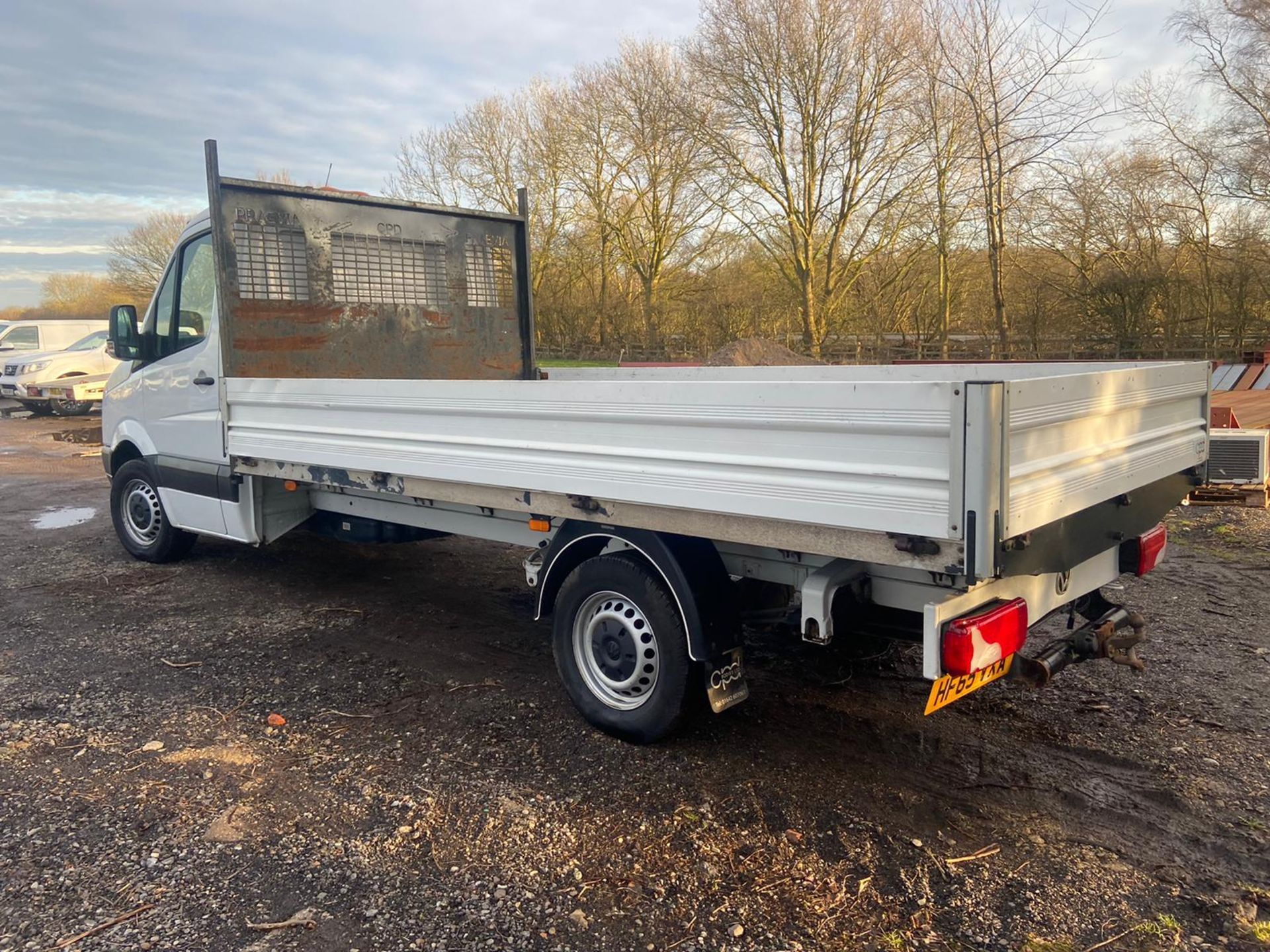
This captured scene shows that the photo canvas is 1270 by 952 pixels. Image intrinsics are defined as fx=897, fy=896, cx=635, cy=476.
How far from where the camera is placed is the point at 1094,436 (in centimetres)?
313

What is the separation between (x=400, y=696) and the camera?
4402mm

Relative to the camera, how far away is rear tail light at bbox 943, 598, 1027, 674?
2.77 meters

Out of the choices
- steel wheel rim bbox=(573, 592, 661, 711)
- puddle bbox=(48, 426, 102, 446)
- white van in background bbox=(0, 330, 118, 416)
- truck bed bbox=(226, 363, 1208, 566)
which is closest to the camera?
truck bed bbox=(226, 363, 1208, 566)

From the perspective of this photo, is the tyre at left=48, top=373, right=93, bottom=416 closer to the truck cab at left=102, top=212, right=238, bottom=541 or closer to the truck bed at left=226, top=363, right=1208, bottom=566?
the truck cab at left=102, top=212, right=238, bottom=541

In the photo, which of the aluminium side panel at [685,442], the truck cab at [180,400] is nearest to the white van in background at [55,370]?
the truck cab at [180,400]

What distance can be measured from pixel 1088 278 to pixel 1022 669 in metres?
23.5

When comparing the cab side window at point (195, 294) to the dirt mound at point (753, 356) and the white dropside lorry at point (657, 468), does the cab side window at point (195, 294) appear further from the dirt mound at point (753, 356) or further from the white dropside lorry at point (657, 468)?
the dirt mound at point (753, 356)

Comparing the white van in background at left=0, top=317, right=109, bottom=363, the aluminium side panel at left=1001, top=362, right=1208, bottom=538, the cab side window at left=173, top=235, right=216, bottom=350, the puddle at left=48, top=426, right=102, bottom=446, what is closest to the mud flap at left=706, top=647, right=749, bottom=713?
the aluminium side panel at left=1001, top=362, right=1208, bottom=538

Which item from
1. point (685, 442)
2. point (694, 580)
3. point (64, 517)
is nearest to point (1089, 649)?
point (694, 580)

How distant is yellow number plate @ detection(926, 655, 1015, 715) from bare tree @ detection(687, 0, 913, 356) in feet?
79.8

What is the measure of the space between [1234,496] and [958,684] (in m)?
6.24

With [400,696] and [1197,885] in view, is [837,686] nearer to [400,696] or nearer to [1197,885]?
[1197,885]

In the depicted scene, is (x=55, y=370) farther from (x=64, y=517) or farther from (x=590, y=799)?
(x=590, y=799)

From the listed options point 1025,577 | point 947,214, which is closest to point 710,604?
point 1025,577
